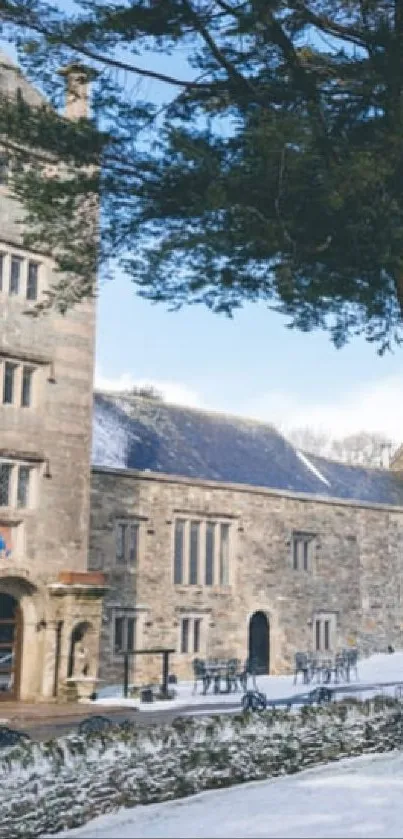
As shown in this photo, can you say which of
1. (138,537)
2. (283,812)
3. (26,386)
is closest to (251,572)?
(138,537)

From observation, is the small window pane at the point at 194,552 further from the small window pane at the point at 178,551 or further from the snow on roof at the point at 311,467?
the snow on roof at the point at 311,467

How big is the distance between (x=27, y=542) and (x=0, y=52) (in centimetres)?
1054

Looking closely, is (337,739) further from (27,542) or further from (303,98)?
(27,542)

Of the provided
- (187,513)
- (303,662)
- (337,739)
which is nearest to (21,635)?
(187,513)

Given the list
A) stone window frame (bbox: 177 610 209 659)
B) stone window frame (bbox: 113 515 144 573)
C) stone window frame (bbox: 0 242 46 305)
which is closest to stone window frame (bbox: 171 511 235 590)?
stone window frame (bbox: 177 610 209 659)

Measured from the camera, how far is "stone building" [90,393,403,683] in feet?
82.7

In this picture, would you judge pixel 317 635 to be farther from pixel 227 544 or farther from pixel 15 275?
pixel 15 275

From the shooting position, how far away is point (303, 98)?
1042cm

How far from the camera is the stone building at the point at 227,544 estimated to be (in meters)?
25.2

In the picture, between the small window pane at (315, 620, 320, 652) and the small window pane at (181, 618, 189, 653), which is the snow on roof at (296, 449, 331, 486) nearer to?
the small window pane at (315, 620, 320, 652)

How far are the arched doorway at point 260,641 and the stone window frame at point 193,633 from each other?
185 cm

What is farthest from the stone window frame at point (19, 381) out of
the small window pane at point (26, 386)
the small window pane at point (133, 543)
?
the small window pane at point (133, 543)

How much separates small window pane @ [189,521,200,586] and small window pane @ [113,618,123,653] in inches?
101

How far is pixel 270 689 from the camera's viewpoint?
23.5 m
